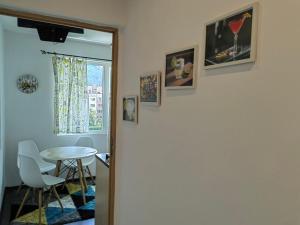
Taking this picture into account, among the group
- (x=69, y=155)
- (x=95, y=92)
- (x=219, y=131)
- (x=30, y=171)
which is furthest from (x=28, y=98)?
(x=219, y=131)

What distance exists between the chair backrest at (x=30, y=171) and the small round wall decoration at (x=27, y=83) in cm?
148

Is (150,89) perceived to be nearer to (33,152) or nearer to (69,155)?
(69,155)

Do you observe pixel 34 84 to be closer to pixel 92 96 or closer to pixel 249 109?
pixel 92 96

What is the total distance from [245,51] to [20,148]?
11.3ft

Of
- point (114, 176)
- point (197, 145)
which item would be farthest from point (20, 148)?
point (197, 145)

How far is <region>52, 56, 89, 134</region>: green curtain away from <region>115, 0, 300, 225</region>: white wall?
279 cm

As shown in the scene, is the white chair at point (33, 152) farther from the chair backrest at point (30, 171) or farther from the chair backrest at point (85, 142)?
the chair backrest at point (30, 171)

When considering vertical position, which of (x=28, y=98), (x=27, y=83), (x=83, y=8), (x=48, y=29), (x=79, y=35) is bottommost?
(x=28, y=98)

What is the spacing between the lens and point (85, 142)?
4.24m

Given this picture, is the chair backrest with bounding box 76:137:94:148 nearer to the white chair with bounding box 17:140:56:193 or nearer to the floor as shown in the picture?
the white chair with bounding box 17:140:56:193

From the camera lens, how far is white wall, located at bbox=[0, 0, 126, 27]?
1548mm

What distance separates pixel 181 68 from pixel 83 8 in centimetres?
94

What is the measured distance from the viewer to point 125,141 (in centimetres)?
191

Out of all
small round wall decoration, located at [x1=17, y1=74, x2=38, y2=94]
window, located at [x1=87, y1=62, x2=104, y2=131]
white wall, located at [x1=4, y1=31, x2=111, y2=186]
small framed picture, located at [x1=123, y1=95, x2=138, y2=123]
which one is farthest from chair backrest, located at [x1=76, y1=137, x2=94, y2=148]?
small framed picture, located at [x1=123, y1=95, x2=138, y2=123]
